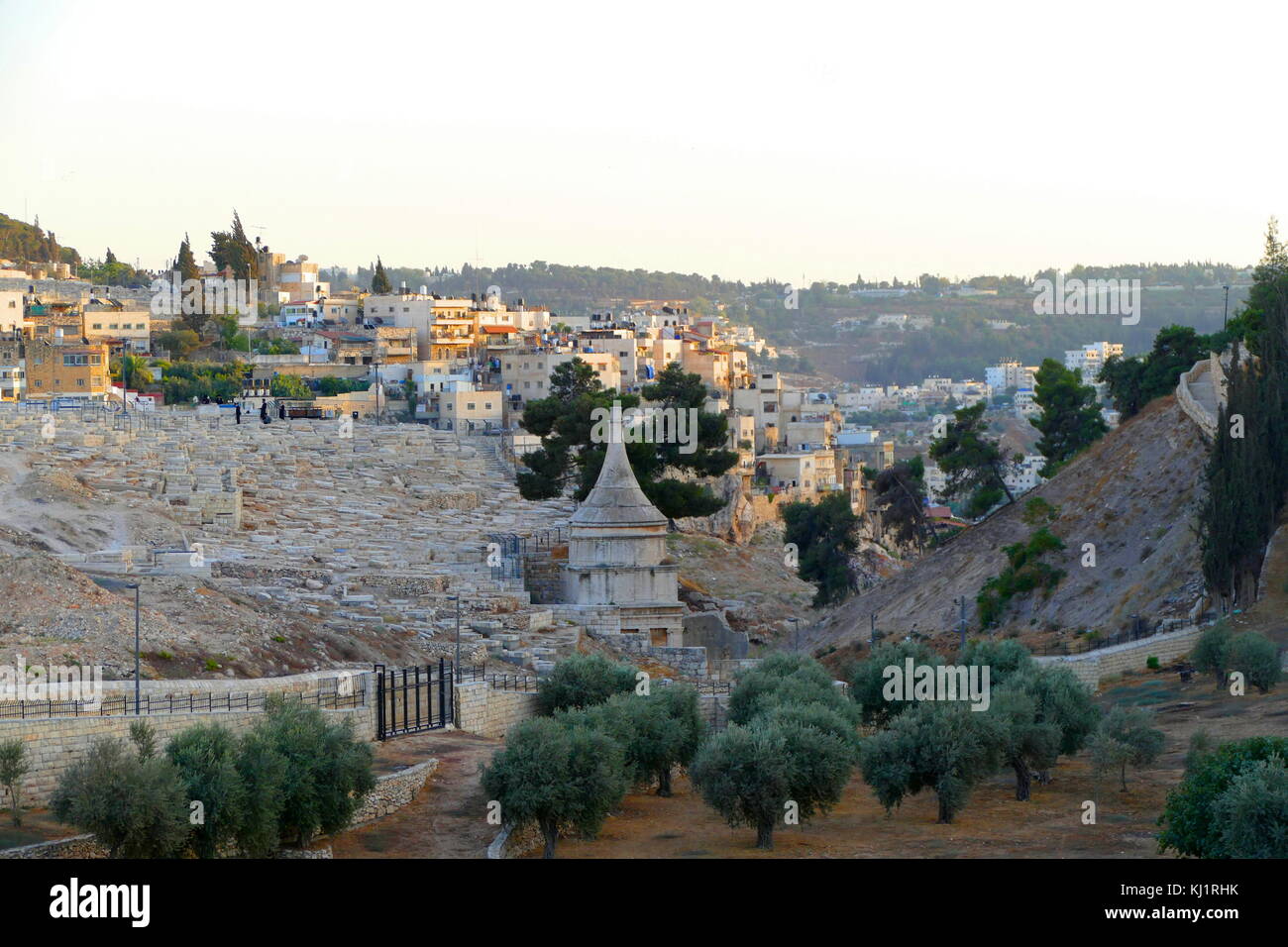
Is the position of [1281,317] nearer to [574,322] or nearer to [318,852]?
[318,852]

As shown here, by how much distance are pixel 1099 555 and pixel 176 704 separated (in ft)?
73.0

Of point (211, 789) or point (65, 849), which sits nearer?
Result: point (65, 849)

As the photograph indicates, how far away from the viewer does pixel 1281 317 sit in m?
37.7

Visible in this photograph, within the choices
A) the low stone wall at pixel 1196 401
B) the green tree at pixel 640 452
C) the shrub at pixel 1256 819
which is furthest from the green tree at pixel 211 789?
the low stone wall at pixel 1196 401

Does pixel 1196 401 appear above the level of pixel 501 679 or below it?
above

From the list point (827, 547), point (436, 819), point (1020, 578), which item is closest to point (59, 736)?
point (436, 819)

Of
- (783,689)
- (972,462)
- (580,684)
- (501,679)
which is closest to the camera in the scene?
(783,689)

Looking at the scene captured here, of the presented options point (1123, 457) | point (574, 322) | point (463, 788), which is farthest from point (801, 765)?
point (574, 322)

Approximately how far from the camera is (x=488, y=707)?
2923cm

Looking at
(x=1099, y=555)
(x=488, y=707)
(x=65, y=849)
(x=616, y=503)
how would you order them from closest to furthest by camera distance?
(x=65, y=849), (x=488, y=707), (x=616, y=503), (x=1099, y=555)

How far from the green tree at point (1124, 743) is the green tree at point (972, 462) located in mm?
23675
